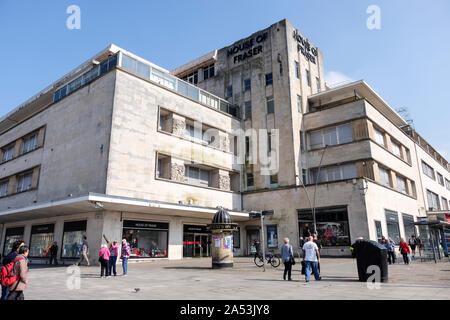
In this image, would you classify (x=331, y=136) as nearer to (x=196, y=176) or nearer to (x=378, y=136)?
(x=378, y=136)

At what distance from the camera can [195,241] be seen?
29.1 m

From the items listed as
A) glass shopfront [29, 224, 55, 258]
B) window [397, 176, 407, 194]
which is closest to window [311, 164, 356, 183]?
window [397, 176, 407, 194]

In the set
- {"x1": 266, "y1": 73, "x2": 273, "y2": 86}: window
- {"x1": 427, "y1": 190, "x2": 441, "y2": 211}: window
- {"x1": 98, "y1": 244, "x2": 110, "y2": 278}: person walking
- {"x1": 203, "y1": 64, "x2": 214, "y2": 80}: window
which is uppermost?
{"x1": 203, "y1": 64, "x2": 214, "y2": 80}: window

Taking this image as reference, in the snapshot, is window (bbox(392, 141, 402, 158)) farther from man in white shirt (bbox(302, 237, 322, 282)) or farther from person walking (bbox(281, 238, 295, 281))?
man in white shirt (bbox(302, 237, 322, 282))

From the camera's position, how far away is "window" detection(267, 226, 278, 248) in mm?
31545

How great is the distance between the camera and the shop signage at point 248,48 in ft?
126

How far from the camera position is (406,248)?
19812 mm

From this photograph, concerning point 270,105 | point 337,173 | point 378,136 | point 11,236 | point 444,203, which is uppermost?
point 270,105

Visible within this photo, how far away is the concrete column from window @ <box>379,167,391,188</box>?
19.6 metres

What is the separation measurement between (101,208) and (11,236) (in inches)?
611

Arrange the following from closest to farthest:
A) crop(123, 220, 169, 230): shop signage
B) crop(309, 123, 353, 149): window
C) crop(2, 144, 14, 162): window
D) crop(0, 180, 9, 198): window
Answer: crop(123, 220, 169, 230): shop signage, crop(309, 123, 353, 149): window, crop(0, 180, 9, 198): window, crop(2, 144, 14, 162): window

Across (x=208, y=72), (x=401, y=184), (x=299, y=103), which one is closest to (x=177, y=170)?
(x=299, y=103)
